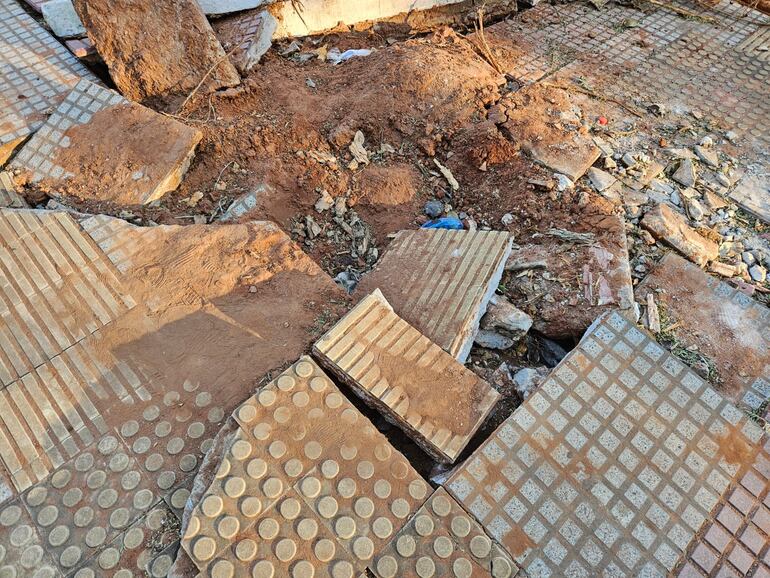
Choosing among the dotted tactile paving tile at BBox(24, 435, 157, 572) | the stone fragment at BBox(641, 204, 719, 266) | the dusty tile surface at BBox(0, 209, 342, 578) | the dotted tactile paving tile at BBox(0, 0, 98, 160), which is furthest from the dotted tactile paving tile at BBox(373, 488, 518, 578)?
the dotted tactile paving tile at BBox(0, 0, 98, 160)

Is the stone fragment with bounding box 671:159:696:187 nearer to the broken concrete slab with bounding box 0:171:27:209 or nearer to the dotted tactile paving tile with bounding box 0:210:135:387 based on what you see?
the dotted tactile paving tile with bounding box 0:210:135:387

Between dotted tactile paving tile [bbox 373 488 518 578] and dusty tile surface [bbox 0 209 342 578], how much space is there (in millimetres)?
1123

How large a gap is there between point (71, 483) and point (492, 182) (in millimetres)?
4093

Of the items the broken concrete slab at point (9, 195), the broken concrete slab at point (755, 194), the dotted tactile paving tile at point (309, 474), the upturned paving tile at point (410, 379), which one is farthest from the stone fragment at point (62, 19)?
the broken concrete slab at point (755, 194)

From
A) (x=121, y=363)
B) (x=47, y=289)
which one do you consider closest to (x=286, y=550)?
(x=121, y=363)

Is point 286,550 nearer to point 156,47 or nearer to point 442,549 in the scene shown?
point 442,549

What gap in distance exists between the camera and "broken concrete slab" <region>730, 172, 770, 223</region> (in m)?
5.02

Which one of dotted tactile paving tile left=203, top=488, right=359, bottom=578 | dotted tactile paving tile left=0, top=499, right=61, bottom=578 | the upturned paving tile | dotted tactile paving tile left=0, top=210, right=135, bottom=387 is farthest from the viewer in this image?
dotted tactile paving tile left=0, top=210, right=135, bottom=387

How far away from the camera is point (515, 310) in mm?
3746

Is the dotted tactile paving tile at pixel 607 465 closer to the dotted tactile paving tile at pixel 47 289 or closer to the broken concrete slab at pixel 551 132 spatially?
the broken concrete slab at pixel 551 132

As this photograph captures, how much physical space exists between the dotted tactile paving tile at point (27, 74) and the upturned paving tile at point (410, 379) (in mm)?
4096

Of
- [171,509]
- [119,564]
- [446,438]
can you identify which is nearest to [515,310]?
[446,438]

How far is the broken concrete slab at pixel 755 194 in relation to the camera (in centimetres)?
502

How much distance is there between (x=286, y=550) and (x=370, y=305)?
4.59 ft
